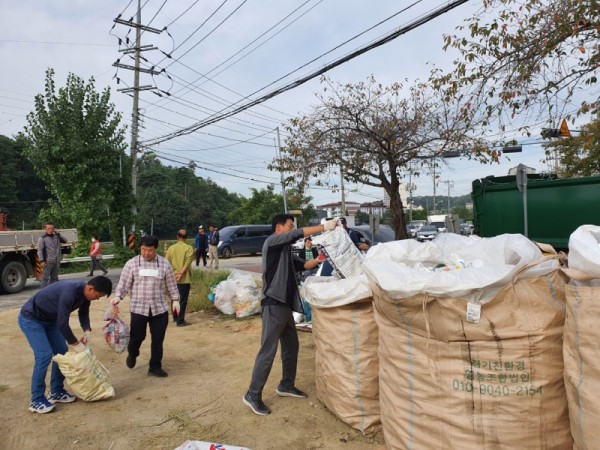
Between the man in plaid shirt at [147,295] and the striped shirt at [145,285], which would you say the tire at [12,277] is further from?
the striped shirt at [145,285]

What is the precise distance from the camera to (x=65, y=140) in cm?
1752

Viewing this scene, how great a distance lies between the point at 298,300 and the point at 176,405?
4.36 feet

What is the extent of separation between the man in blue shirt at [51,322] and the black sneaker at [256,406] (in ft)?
4.56

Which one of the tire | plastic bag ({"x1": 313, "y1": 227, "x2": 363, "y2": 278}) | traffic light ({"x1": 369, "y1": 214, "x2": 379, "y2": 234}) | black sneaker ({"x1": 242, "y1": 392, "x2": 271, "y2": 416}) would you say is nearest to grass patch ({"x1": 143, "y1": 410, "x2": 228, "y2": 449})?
black sneaker ({"x1": 242, "y1": 392, "x2": 271, "y2": 416})

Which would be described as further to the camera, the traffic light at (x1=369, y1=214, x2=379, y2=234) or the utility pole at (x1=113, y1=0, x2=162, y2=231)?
the utility pole at (x1=113, y1=0, x2=162, y2=231)

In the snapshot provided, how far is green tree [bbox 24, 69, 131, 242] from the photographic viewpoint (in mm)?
17469

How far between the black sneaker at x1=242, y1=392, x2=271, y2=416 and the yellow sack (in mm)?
1240

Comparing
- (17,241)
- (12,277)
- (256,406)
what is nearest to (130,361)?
(256,406)

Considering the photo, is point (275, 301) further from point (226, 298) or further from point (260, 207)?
point (260, 207)

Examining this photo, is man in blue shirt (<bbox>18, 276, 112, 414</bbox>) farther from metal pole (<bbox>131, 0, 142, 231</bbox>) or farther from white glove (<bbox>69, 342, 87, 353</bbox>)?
metal pole (<bbox>131, 0, 142, 231</bbox>)

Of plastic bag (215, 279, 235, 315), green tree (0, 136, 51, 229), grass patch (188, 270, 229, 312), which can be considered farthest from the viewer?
green tree (0, 136, 51, 229)

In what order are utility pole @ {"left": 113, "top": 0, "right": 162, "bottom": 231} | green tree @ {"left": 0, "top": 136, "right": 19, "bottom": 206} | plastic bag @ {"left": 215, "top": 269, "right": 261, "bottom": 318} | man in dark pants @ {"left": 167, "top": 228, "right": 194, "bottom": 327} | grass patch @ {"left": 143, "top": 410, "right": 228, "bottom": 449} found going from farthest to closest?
green tree @ {"left": 0, "top": 136, "right": 19, "bottom": 206} → utility pole @ {"left": 113, "top": 0, "right": 162, "bottom": 231} → plastic bag @ {"left": 215, "top": 269, "right": 261, "bottom": 318} → man in dark pants @ {"left": 167, "top": 228, "right": 194, "bottom": 327} → grass patch @ {"left": 143, "top": 410, "right": 228, "bottom": 449}

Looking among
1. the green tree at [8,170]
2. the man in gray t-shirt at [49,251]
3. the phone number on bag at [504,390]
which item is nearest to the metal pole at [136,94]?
the man in gray t-shirt at [49,251]

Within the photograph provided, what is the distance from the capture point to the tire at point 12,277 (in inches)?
453
